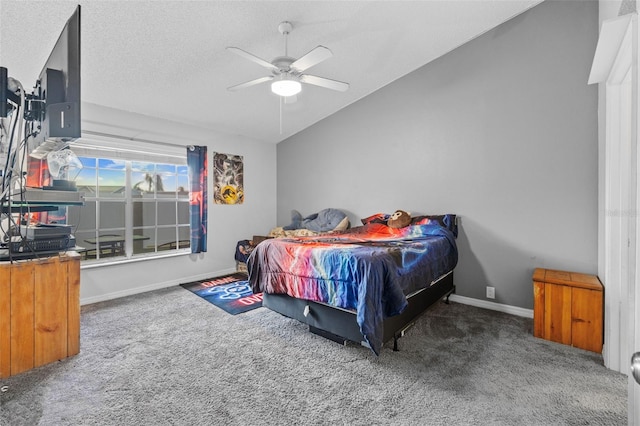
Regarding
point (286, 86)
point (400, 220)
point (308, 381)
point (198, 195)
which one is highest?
point (286, 86)

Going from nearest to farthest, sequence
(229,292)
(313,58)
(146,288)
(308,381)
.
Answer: (308,381), (313,58), (229,292), (146,288)

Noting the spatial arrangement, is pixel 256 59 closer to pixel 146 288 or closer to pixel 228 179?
pixel 228 179

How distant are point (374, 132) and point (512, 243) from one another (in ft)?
7.24

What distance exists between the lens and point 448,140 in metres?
3.56

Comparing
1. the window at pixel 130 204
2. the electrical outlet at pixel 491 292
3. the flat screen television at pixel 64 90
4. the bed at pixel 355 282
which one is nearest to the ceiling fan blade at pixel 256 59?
the flat screen television at pixel 64 90

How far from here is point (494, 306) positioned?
3209 millimetres

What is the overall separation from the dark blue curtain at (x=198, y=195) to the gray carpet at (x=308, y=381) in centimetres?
169

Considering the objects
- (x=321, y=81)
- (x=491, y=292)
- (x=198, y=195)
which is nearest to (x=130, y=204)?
(x=198, y=195)

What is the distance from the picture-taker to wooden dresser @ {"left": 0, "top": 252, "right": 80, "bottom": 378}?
6.54 ft

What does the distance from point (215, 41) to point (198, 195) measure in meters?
2.20

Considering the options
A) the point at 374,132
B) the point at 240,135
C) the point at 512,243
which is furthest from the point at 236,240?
the point at 512,243

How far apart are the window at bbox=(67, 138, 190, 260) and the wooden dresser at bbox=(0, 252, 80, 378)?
3.78ft

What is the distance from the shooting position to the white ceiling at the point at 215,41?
7.57 feet

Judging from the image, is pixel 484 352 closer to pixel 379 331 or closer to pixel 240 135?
pixel 379 331
